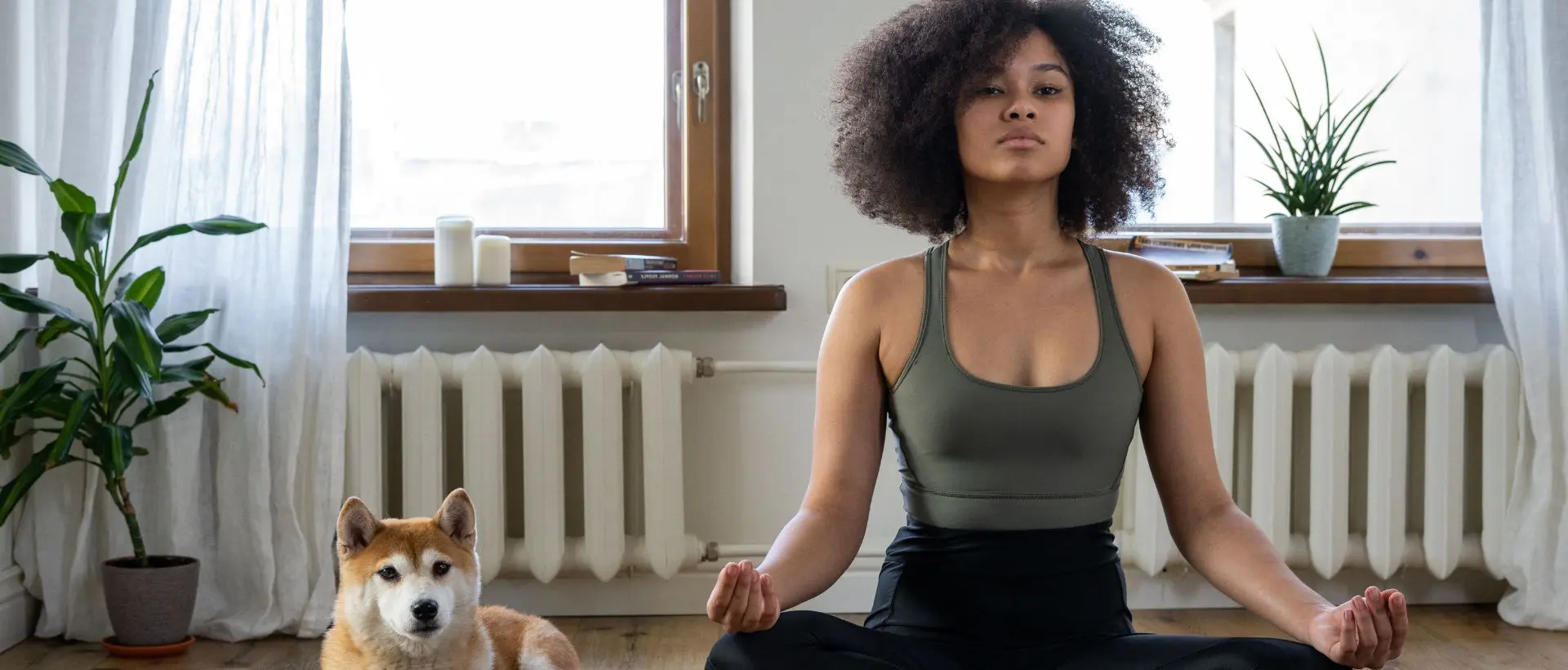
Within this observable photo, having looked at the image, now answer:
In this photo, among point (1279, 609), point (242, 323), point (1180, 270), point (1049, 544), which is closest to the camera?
point (1279, 609)

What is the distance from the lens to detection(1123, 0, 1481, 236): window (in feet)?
9.26

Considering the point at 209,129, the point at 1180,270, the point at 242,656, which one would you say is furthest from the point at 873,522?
the point at 209,129

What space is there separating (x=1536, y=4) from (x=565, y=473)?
2086 millimetres

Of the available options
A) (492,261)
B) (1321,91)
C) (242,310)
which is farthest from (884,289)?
(1321,91)

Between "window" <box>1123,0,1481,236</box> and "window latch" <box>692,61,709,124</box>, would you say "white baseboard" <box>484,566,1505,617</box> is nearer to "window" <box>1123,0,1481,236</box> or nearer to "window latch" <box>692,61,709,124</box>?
"window" <box>1123,0,1481,236</box>

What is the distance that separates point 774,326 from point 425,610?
1.19 m

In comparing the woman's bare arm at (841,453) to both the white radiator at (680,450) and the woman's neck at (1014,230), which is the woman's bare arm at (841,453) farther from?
the white radiator at (680,450)

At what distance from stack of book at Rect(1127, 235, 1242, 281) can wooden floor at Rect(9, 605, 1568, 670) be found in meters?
0.68

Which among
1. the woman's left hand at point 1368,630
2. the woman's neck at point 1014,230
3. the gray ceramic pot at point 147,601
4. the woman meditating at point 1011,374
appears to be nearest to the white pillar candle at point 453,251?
the gray ceramic pot at point 147,601

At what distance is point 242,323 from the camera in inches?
95.8

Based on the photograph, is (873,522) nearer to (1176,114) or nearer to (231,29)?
(1176,114)

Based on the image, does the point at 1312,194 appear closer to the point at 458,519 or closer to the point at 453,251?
the point at 453,251

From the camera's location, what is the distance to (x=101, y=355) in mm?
2273

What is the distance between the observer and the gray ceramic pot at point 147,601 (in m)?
2.26
